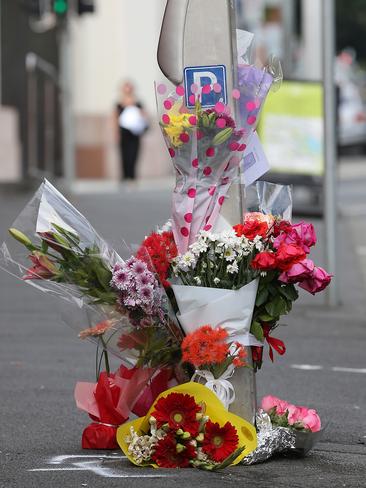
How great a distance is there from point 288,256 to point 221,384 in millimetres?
623

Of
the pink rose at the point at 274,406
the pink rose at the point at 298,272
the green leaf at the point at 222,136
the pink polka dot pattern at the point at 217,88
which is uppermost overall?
the pink polka dot pattern at the point at 217,88

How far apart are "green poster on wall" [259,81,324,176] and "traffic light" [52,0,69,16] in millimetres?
3359

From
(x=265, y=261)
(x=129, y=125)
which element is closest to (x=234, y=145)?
(x=265, y=261)

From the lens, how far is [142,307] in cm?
647

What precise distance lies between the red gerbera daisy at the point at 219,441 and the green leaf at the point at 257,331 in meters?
0.44

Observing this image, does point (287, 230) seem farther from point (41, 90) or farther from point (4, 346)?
point (41, 90)

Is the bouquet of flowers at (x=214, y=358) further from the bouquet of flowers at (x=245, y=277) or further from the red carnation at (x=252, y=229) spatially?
the red carnation at (x=252, y=229)

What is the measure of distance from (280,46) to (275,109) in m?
16.6

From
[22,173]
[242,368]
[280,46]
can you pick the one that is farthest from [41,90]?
[242,368]

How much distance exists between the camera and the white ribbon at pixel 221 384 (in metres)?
6.55

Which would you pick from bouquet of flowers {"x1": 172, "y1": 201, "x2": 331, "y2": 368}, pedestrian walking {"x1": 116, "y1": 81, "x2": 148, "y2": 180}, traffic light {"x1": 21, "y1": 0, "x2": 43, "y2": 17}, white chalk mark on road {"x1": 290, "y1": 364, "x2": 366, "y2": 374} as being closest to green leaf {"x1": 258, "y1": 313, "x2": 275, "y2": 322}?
bouquet of flowers {"x1": 172, "y1": 201, "x2": 331, "y2": 368}

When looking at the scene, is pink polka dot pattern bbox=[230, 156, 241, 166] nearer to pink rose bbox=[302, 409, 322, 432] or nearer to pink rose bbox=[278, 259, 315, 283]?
pink rose bbox=[278, 259, 315, 283]

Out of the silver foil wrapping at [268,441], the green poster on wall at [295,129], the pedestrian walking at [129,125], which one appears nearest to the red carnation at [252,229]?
the silver foil wrapping at [268,441]

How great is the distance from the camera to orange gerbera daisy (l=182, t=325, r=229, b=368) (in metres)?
6.43
